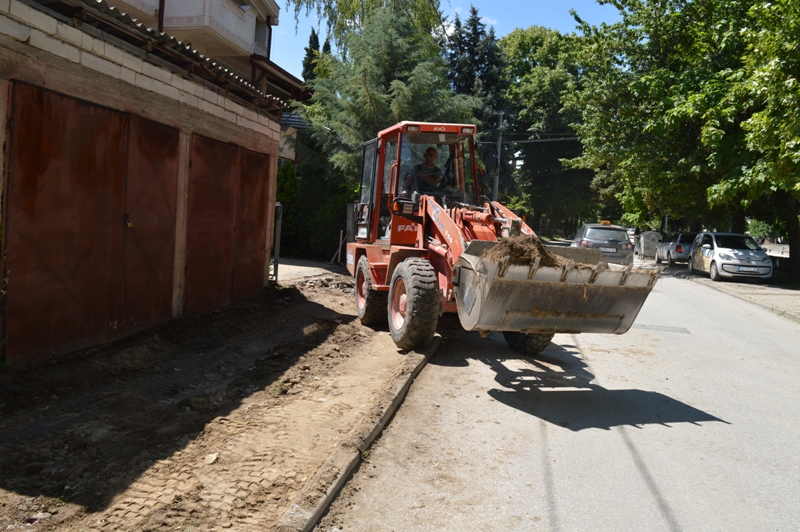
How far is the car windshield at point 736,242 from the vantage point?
22.9m

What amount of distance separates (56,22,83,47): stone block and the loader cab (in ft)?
13.9

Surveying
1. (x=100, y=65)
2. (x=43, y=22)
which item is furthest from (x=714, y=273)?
(x=43, y=22)

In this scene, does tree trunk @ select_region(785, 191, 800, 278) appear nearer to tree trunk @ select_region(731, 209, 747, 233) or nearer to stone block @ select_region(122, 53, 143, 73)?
tree trunk @ select_region(731, 209, 747, 233)

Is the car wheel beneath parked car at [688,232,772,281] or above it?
beneath

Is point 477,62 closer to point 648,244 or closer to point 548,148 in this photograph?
point 548,148

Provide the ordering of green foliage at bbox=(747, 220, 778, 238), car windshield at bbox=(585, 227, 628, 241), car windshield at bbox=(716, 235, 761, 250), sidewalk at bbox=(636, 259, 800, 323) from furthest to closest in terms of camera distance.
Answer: green foliage at bbox=(747, 220, 778, 238), car windshield at bbox=(716, 235, 761, 250), car windshield at bbox=(585, 227, 628, 241), sidewalk at bbox=(636, 259, 800, 323)

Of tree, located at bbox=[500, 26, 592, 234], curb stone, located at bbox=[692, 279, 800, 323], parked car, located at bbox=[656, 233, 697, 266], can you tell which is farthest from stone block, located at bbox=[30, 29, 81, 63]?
tree, located at bbox=[500, 26, 592, 234]

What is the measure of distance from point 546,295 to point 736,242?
20.0 metres

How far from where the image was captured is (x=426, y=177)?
9.25 metres

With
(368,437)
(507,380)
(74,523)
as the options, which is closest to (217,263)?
(507,380)

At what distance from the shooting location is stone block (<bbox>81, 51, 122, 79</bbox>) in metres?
6.46

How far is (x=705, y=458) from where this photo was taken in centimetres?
514

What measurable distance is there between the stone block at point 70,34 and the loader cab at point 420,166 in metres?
4.25

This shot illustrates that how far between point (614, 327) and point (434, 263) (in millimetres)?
2512
